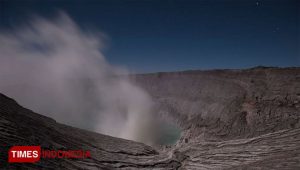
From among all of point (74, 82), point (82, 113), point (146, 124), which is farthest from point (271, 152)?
point (74, 82)

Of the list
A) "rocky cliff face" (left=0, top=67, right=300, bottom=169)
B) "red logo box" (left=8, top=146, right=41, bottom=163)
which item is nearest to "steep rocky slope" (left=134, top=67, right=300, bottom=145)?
"rocky cliff face" (left=0, top=67, right=300, bottom=169)

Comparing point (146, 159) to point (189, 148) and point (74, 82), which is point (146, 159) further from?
point (74, 82)

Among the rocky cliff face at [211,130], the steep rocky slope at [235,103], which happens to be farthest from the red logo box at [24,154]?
the steep rocky slope at [235,103]

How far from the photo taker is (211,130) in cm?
4759

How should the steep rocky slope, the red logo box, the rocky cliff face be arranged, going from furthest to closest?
1. the steep rocky slope
2. the rocky cliff face
3. the red logo box

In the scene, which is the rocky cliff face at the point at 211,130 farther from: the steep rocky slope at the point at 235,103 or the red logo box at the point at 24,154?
the red logo box at the point at 24,154

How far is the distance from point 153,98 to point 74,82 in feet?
192

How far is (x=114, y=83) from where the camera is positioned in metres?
121

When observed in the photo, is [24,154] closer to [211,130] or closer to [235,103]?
[211,130]

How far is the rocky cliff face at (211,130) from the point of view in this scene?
19906 millimetres

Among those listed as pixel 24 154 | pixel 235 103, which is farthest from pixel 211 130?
pixel 24 154

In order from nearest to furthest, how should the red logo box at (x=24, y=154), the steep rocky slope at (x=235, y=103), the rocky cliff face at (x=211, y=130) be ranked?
the red logo box at (x=24, y=154)
the rocky cliff face at (x=211, y=130)
the steep rocky slope at (x=235, y=103)

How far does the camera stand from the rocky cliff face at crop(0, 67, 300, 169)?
19906 mm

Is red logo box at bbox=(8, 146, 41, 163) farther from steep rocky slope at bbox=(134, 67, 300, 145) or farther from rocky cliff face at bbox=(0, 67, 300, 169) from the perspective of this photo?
steep rocky slope at bbox=(134, 67, 300, 145)
